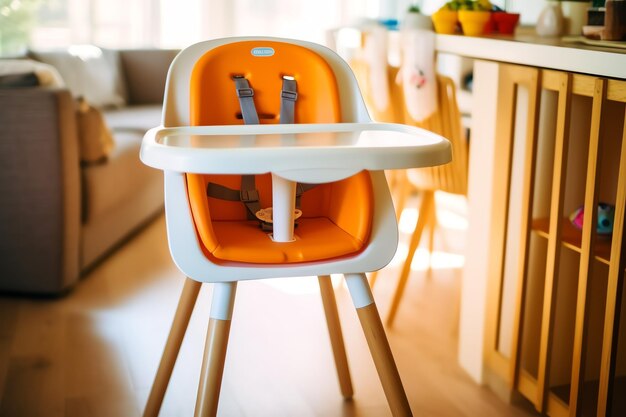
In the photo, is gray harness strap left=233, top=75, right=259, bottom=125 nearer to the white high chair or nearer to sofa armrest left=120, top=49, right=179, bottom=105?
the white high chair

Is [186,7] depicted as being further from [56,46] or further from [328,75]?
[328,75]

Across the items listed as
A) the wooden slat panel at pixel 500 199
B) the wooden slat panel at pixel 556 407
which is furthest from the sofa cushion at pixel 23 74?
the wooden slat panel at pixel 556 407

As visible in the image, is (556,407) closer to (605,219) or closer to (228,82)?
(605,219)

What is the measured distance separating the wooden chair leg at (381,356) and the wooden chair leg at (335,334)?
35 centimetres

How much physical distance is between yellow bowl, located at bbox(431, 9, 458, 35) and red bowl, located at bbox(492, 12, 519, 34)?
0.12 metres

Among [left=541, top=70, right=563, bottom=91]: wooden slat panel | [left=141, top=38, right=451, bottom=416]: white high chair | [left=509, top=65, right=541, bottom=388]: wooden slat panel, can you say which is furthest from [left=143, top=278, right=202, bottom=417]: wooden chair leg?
[left=541, top=70, right=563, bottom=91]: wooden slat panel

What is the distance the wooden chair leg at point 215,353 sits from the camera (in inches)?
55.1

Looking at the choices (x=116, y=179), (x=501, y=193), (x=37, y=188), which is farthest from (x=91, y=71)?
(x=501, y=193)

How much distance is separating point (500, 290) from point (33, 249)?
5.26 ft

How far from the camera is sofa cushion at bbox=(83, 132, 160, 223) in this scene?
9.46ft

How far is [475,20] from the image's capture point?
233cm

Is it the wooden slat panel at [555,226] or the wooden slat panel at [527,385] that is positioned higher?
the wooden slat panel at [555,226]

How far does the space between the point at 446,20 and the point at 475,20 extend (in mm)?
118

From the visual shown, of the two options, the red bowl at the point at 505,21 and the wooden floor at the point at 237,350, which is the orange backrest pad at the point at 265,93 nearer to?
the wooden floor at the point at 237,350
